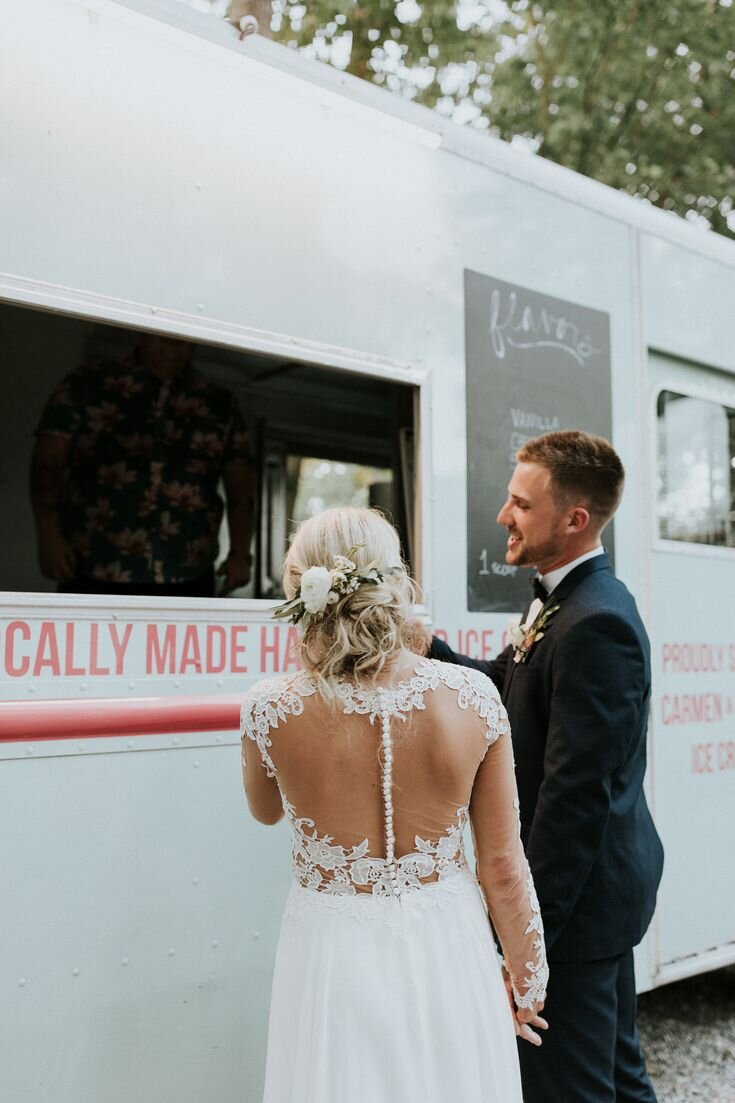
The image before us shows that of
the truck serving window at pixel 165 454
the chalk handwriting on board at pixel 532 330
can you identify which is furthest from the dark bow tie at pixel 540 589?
the chalk handwriting on board at pixel 532 330

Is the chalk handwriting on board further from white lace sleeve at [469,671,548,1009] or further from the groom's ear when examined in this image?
white lace sleeve at [469,671,548,1009]

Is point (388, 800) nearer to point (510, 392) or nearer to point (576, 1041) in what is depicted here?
point (576, 1041)

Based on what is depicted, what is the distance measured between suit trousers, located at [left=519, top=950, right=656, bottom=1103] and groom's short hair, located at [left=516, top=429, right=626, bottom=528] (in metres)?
1.10

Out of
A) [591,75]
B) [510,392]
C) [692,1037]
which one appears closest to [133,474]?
[510,392]

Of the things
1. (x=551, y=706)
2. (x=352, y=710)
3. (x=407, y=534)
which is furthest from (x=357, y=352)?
(x=352, y=710)

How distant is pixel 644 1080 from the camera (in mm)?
2650

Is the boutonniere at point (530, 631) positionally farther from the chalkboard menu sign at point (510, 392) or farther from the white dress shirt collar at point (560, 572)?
the chalkboard menu sign at point (510, 392)

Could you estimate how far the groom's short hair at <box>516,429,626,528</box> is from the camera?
2.70 meters

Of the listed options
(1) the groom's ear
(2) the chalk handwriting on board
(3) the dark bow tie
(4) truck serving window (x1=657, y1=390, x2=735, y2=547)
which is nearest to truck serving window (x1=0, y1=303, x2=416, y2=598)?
(2) the chalk handwriting on board

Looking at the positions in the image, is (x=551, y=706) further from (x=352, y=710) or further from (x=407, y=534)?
(x=407, y=534)

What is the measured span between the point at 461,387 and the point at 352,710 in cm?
155

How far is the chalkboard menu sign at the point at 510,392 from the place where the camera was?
10.2 ft

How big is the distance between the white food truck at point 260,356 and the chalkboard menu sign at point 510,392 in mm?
10

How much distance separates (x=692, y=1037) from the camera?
4.18 metres
